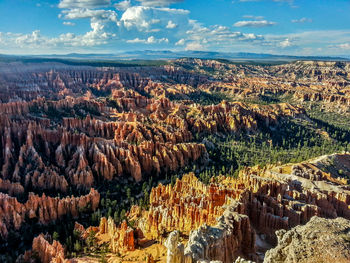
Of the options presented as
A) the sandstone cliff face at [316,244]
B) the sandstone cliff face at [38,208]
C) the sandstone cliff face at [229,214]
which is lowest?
the sandstone cliff face at [38,208]

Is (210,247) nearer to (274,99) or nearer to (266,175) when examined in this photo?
(266,175)

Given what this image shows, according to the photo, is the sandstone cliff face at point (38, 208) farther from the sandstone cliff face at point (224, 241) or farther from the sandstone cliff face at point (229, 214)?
the sandstone cliff face at point (224, 241)

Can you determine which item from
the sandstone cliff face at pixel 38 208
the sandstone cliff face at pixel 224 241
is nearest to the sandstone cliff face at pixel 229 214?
the sandstone cliff face at pixel 224 241

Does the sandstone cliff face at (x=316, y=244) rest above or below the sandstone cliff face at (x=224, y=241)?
above

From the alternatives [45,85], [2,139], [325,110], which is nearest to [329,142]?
[325,110]

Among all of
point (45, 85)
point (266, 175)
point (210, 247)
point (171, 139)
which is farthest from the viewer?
point (45, 85)

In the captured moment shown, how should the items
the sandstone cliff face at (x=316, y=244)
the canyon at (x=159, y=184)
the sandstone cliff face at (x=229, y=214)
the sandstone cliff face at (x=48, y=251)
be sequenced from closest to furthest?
the sandstone cliff face at (x=316, y=244) → the sandstone cliff face at (x=229, y=214) → the canyon at (x=159, y=184) → the sandstone cliff face at (x=48, y=251)

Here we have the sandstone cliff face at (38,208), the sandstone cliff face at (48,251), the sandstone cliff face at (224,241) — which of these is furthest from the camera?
the sandstone cliff face at (38,208)

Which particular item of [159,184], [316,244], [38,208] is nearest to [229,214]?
[316,244]
